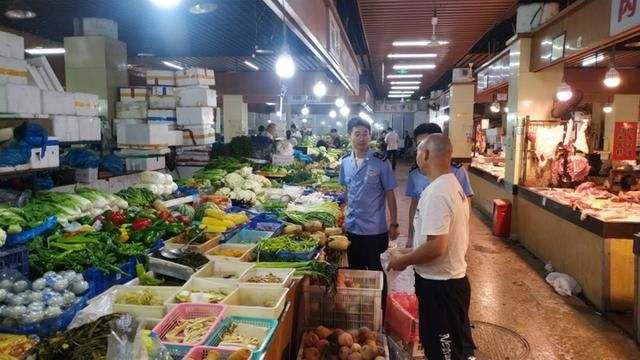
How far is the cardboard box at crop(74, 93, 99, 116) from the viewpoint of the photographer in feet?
19.4

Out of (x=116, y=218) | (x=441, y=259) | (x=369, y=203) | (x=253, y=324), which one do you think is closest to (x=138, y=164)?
(x=116, y=218)

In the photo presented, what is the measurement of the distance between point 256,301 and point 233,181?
4.41 metres

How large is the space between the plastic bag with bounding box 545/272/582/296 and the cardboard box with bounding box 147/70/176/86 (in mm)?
6516

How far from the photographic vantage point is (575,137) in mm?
8273

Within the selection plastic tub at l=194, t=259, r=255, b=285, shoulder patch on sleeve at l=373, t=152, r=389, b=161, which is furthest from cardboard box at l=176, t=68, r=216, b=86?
plastic tub at l=194, t=259, r=255, b=285

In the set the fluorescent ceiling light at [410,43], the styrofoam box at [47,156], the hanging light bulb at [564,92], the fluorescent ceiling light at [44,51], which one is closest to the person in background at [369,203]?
the styrofoam box at [47,156]

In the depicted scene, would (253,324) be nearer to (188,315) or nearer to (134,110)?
(188,315)

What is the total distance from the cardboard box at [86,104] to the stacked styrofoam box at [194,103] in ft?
5.18

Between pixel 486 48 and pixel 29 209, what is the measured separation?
520 inches

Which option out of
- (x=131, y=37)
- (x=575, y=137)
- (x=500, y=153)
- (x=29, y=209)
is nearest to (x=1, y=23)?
(x=131, y=37)

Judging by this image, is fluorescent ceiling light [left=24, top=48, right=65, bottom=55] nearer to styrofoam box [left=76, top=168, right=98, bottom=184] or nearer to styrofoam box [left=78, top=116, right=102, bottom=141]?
styrofoam box [left=78, top=116, right=102, bottom=141]

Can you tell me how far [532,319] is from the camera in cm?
558

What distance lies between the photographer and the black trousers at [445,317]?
3.36 m

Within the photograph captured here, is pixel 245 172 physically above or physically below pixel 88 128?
below
